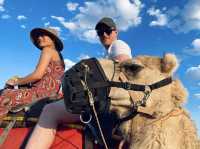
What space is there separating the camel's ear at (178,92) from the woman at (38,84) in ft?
6.38

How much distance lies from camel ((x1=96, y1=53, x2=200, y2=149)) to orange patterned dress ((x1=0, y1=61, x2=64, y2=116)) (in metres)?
1.68

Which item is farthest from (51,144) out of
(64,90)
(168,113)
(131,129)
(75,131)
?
(168,113)

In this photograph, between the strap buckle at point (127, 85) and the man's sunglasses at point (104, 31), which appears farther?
the man's sunglasses at point (104, 31)

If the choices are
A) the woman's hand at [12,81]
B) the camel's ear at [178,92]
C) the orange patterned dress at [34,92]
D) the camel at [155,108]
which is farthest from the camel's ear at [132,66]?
the woman's hand at [12,81]

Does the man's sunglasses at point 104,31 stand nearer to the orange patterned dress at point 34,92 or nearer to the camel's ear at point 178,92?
the orange patterned dress at point 34,92

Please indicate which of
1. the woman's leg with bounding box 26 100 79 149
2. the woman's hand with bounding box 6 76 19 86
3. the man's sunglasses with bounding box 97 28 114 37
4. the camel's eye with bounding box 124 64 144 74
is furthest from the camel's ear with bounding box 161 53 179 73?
the woman's hand with bounding box 6 76 19 86

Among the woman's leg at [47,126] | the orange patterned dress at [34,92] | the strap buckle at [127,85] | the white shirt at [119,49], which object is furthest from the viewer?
the orange patterned dress at [34,92]

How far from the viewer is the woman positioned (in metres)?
6.03

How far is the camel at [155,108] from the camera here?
4246mm

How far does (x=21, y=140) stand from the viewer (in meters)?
5.38

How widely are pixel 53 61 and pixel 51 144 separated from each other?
1.71m

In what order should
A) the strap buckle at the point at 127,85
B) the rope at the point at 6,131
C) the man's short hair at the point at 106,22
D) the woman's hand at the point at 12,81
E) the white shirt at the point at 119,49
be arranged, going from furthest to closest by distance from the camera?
the woman's hand at the point at 12,81, the man's short hair at the point at 106,22, the rope at the point at 6,131, the white shirt at the point at 119,49, the strap buckle at the point at 127,85

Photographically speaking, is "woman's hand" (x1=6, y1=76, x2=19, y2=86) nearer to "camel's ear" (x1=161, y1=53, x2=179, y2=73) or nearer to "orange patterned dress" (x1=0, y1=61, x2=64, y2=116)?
"orange patterned dress" (x1=0, y1=61, x2=64, y2=116)

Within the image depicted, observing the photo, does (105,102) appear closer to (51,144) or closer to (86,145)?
(86,145)
